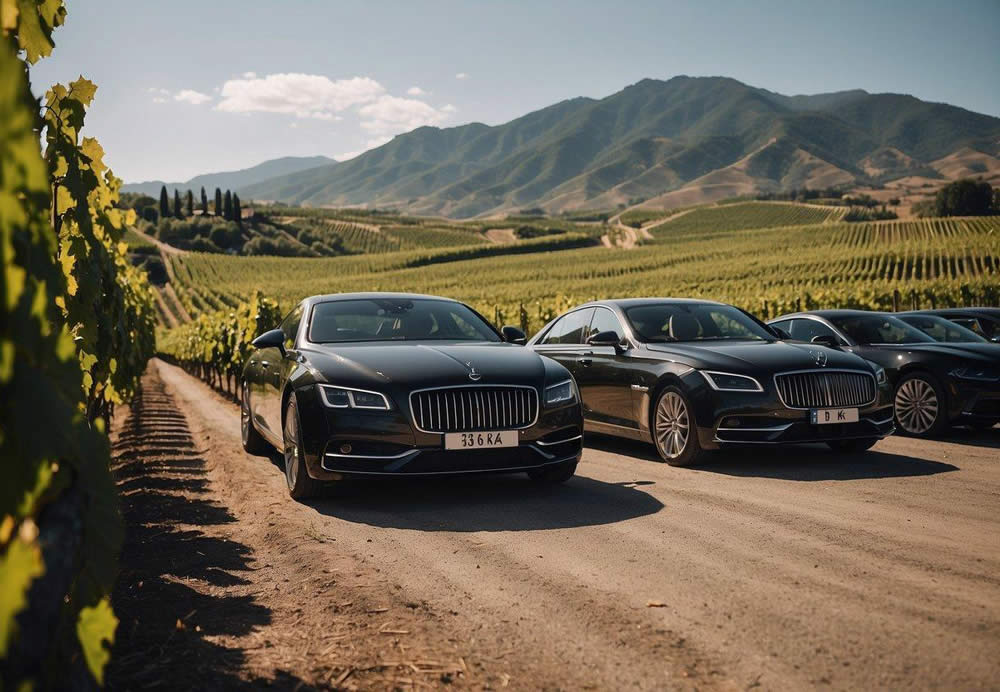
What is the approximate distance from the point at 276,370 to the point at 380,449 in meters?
2.14

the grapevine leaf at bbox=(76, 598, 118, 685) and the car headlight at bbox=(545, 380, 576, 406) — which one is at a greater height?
the car headlight at bbox=(545, 380, 576, 406)

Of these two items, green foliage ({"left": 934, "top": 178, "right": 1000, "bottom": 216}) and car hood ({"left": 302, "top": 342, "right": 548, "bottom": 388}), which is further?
green foliage ({"left": 934, "top": 178, "right": 1000, "bottom": 216})

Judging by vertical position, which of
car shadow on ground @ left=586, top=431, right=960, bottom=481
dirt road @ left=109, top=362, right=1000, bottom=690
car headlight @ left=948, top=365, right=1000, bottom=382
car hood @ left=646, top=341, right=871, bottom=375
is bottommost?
car shadow on ground @ left=586, top=431, right=960, bottom=481

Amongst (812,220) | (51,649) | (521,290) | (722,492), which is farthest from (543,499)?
(812,220)

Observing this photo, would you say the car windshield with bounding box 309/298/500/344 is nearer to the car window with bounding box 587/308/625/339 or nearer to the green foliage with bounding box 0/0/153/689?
the car window with bounding box 587/308/625/339

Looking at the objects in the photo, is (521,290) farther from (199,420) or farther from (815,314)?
(815,314)

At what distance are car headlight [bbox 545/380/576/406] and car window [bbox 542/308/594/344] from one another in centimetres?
321

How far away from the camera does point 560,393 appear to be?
7.11m

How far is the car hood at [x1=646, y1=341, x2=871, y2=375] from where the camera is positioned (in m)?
8.25

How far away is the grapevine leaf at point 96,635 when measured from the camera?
229cm

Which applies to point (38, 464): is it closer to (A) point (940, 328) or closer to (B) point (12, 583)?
(B) point (12, 583)

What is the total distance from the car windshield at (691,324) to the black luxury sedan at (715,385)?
1 cm

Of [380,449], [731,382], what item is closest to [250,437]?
[380,449]

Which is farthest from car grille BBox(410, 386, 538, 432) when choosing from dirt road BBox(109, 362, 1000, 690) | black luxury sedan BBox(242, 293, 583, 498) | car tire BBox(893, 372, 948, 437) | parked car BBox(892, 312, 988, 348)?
parked car BBox(892, 312, 988, 348)
